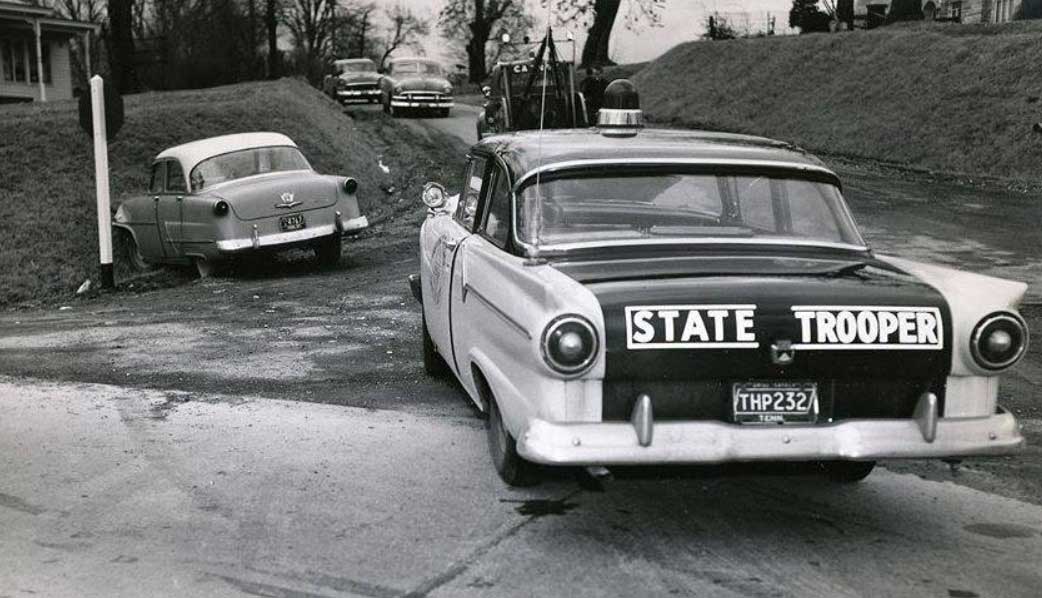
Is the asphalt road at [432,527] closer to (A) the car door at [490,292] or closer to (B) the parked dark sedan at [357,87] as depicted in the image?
(A) the car door at [490,292]

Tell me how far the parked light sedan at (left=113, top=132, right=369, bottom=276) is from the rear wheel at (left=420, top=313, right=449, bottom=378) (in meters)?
6.31

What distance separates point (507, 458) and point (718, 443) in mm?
1246

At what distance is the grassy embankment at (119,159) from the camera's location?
1719 cm

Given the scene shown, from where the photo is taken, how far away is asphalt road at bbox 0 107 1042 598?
461 centimetres

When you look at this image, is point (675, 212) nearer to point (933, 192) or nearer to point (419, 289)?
point (419, 289)

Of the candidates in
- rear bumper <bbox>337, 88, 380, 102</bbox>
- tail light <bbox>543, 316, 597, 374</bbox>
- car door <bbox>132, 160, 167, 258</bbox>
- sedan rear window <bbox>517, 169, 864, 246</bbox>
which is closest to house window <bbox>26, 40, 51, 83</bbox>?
rear bumper <bbox>337, 88, 380, 102</bbox>

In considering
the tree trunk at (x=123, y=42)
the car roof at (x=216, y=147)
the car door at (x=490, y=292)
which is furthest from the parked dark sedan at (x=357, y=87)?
the car door at (x=490, y=292)

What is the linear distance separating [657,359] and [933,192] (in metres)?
17.0

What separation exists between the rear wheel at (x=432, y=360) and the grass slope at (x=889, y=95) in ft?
54.5

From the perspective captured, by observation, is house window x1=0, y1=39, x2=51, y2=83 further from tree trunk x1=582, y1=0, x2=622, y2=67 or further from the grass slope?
the grass slope

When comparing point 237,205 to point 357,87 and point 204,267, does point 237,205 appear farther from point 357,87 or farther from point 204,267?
point 357,87

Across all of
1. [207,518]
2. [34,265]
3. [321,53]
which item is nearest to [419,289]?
[207,518]

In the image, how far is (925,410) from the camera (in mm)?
4809

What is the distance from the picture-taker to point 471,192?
23.4 feet
